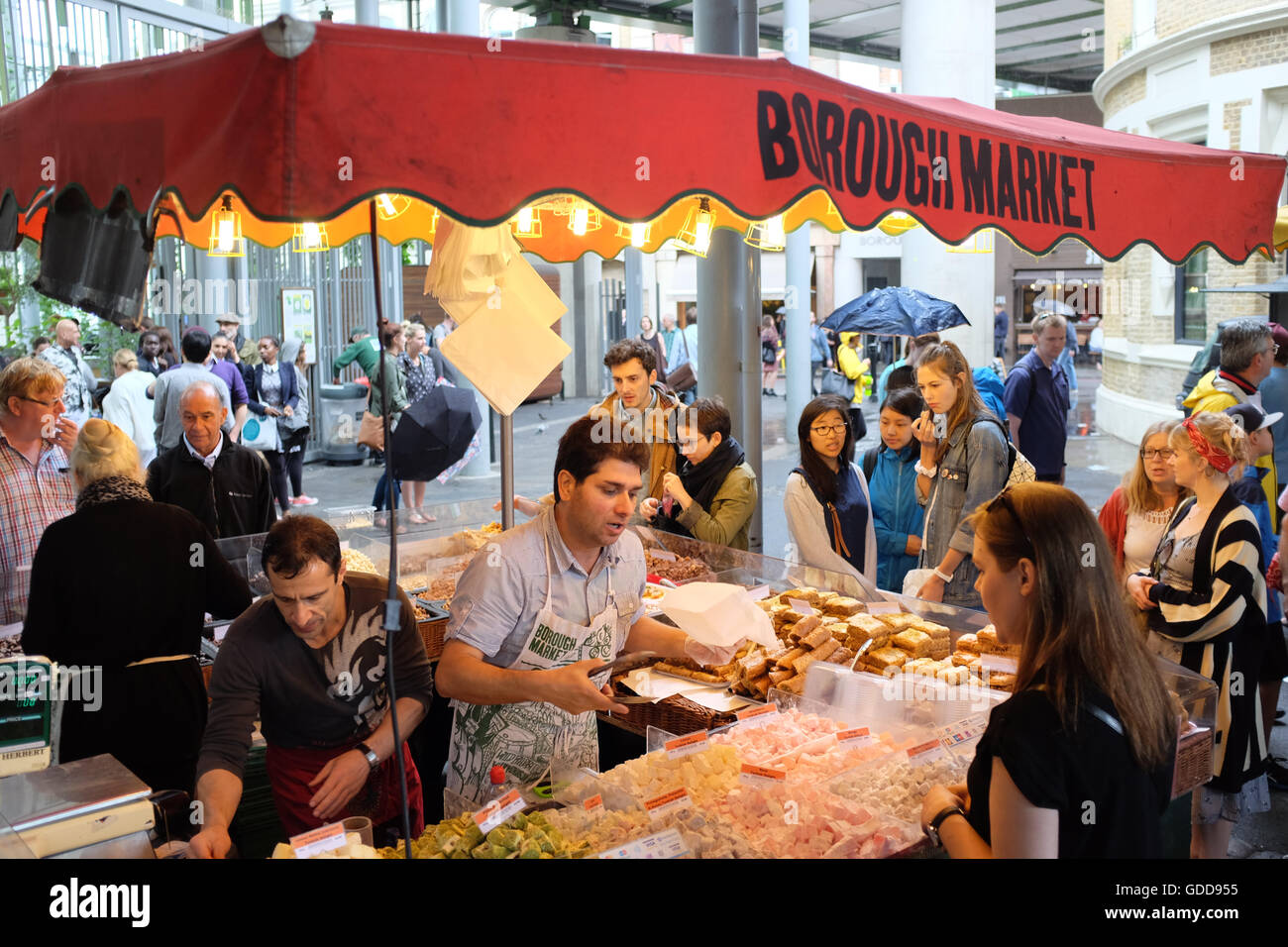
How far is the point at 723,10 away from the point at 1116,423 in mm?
13312

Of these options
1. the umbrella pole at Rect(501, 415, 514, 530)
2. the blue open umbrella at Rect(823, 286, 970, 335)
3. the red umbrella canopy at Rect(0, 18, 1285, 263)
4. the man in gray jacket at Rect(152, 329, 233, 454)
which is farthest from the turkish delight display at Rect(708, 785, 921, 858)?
the blue open umbrella at Rect(823, 286, 970, 335)

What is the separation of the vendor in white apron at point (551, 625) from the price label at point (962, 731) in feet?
2.50

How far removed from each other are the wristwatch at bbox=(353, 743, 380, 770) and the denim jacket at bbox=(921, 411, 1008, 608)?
2947mm

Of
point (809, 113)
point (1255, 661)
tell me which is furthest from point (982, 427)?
point (809, 113)

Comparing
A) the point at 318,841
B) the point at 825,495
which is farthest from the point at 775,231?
the point at 318,841

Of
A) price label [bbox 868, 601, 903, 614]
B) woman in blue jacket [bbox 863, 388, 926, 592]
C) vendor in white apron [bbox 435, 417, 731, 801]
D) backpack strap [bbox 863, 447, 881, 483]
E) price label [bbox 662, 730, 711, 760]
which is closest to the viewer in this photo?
vendor in white apron [bbox 435, 417, 731, 801]

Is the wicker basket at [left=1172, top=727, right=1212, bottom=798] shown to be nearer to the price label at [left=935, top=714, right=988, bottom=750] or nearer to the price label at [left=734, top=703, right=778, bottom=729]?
the price label at [left=935, top=714, right=988, bottom=750]

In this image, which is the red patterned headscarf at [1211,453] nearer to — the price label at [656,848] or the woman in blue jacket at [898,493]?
the woman in blue jacket at [898,493]

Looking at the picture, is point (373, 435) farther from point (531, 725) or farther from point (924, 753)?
point (924, 753)

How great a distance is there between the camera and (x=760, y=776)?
3135mm

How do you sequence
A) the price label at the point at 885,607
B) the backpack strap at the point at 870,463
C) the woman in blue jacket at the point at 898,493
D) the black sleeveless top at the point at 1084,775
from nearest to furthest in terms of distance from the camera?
the black sleeveless top at the point at 1084,775
the price label at the point at 885,607
the woman in blue jacket at the point at 898,493
the backpack strap at the point at 870,463

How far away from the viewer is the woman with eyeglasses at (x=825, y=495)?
18.0 ft

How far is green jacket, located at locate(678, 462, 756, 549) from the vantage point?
222 inches

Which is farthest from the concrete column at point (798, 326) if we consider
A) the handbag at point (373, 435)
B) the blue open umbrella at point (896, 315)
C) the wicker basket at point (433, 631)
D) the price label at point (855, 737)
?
the price label at point (855, 737)
